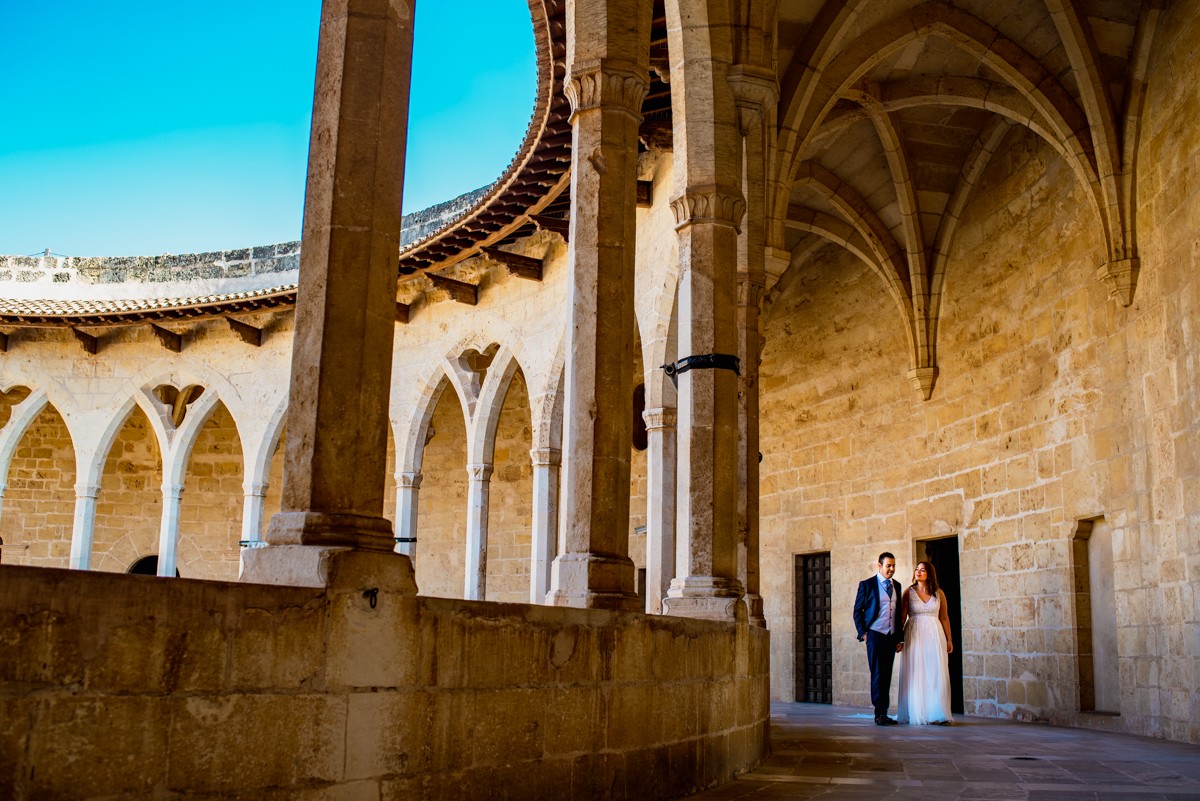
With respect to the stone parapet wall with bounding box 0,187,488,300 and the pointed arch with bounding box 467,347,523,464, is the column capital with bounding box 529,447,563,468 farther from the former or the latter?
the stone parapet wall with bounding box 0,187,488,300

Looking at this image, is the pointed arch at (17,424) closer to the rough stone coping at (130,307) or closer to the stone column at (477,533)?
the rough stone coping at (130,307)

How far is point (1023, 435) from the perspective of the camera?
11.9 meters

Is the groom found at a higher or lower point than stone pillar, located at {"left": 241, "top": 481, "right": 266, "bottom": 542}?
lower

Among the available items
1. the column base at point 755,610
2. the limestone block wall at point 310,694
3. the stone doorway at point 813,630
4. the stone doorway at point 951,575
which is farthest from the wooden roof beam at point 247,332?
the limestone block wall at point 310,694

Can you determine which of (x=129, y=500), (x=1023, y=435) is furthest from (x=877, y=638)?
(x=129, y=500)

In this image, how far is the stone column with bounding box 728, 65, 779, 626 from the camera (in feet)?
24.3

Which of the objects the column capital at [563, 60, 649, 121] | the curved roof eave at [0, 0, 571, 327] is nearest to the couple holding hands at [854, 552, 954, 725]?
the curved roof eave at [0, 0, 571, 327]

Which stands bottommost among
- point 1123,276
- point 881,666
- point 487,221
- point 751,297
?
point 881,666

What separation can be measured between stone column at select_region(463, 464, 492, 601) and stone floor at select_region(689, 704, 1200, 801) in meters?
5.49

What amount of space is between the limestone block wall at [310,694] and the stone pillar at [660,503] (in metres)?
5.80

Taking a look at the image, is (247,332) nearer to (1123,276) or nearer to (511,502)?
(511,502)

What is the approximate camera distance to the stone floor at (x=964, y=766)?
5398mm

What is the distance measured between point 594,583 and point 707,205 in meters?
2.87

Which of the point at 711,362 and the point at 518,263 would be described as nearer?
the point at 711,362
